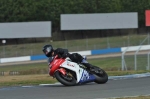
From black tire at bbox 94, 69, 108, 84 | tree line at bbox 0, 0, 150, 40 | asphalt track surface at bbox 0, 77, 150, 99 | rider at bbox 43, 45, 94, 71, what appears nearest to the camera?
asphalt track surface at bbox 0, 77, 150, 99

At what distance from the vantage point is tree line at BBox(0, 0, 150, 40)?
64062 mm

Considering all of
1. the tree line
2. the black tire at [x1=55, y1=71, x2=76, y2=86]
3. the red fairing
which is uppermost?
the tree line

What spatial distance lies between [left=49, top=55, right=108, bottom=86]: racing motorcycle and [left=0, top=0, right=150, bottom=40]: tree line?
50922mm

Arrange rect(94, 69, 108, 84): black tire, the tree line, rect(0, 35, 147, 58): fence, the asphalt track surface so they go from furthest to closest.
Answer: the tree line, rect(0, 35, 147, 58): fence, rect(94, 69, 108, 84): black tire, the asphalt track surface

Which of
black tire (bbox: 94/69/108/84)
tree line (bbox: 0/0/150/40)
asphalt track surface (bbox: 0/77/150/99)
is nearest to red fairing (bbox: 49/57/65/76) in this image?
asphalt track surface (bbox: 0/77/150/99)

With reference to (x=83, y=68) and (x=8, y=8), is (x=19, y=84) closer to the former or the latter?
(x=83, y=68)

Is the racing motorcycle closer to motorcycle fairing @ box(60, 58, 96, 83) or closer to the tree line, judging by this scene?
motorcycle fairing @ box(60, 58, 96, 83)

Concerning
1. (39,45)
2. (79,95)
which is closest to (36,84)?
(79,95)

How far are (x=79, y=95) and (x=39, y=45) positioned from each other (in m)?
44.6

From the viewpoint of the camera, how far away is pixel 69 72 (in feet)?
44.1

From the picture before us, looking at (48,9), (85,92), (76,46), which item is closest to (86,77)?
(85,92)

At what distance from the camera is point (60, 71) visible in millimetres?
13195

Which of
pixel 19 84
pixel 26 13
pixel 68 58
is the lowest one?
pixel 19 84

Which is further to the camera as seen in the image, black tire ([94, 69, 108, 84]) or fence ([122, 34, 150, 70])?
fence ([122, 34, 150, 70])
